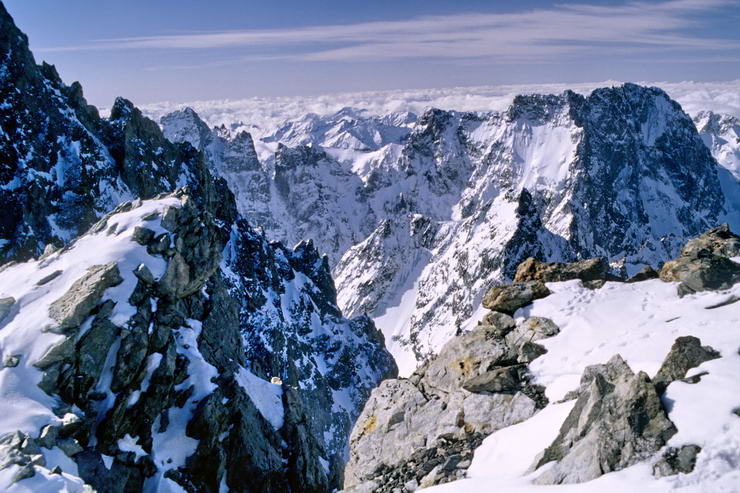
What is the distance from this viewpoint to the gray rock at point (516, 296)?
25328 millimetres

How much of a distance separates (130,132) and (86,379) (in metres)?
Answer: 77.5

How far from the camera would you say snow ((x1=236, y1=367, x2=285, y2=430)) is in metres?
30.3

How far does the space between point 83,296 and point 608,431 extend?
21947 mm

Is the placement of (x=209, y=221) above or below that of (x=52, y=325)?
above

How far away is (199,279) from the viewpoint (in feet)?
97.7

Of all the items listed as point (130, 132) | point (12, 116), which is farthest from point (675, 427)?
point (130, 132)

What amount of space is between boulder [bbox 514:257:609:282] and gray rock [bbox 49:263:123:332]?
2095 cm

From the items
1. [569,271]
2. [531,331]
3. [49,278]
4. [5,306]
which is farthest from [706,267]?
[5,306]

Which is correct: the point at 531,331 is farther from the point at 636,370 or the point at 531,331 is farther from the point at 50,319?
the point at 50,319

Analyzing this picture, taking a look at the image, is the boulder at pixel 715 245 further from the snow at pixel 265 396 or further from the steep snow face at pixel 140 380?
the snow at pixel 265 396

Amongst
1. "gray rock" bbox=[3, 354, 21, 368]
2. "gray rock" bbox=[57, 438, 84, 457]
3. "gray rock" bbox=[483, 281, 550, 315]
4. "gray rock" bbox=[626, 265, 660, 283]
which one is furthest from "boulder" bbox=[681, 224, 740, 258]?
"gray rock" bbox=[3, 354, 21, 368]

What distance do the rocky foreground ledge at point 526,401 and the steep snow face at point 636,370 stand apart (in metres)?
0.35

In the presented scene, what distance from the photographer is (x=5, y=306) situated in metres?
23.8

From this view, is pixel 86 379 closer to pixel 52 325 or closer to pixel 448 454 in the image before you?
pixel 52 325
